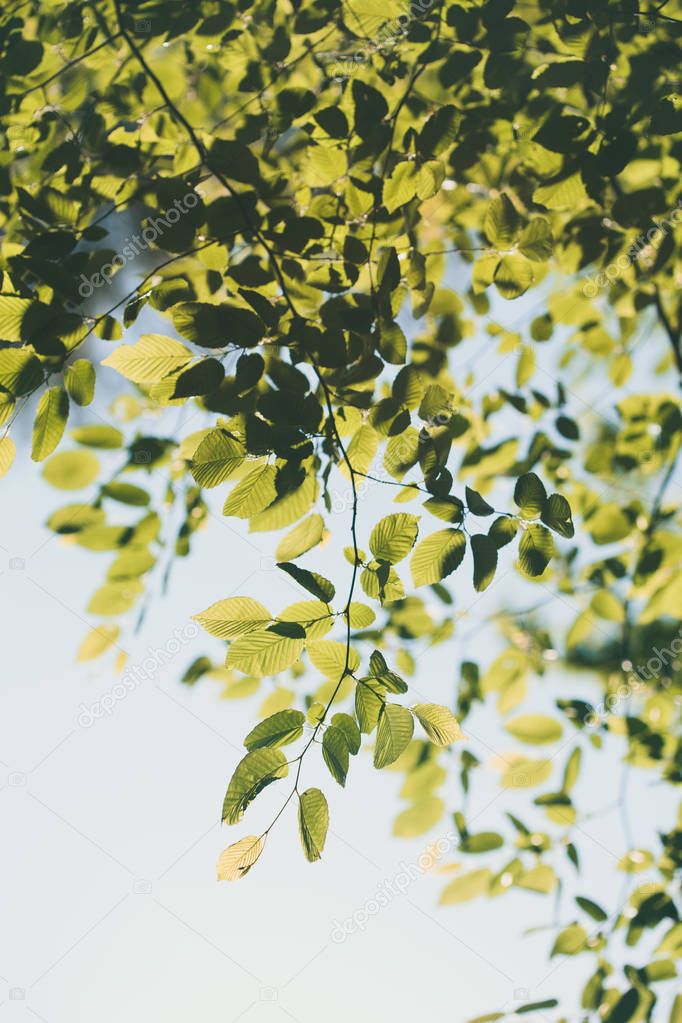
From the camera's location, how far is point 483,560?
100cm

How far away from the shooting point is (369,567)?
3.36 feet

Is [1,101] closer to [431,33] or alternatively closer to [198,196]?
[198,196]

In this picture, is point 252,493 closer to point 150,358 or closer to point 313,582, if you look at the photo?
point 313,582

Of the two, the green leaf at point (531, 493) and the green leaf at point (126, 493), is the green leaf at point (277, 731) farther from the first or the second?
the green leaf at point (126, 493)

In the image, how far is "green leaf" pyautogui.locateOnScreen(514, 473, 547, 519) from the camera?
1007 mm

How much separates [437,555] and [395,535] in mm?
75

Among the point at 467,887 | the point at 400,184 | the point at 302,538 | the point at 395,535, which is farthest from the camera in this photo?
the point at 467,887

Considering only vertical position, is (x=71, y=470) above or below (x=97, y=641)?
above

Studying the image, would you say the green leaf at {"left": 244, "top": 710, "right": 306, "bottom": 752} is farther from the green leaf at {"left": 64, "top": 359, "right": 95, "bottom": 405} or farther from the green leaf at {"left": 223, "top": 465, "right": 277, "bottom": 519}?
the green leaf at {"left": 64, "top": 359, "right": 95, "bottom": 405}

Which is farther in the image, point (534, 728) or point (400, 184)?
point (534, 728)

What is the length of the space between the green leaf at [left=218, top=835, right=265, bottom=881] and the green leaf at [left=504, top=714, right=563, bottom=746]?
114 cm

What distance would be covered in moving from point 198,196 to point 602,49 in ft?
2.87

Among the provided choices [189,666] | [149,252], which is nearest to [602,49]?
[149,252]

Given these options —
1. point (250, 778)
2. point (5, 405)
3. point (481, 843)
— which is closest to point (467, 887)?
point (481, 843)
